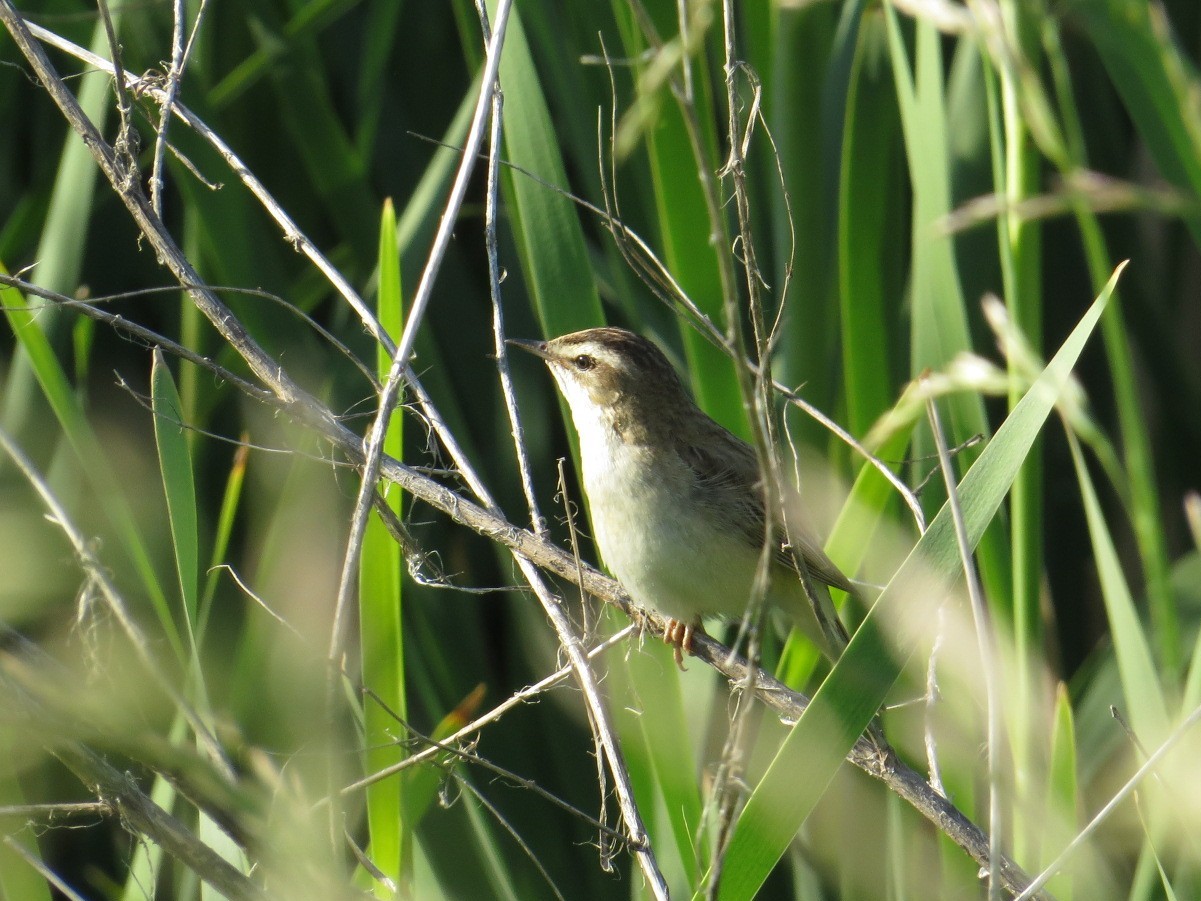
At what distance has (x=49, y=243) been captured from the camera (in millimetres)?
2691

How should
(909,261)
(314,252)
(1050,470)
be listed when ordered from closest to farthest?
(314,252), (909,261), (1050,470)

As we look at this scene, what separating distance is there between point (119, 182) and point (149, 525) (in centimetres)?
99

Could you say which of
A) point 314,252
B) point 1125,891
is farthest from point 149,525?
point 1125,891

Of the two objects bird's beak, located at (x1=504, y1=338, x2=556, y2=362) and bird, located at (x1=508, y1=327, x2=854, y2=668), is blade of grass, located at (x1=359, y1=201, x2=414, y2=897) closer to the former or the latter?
bird, located at (x1=508, y1=327, x2=854, y2=668)

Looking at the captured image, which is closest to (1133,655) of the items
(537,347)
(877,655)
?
(877,655)

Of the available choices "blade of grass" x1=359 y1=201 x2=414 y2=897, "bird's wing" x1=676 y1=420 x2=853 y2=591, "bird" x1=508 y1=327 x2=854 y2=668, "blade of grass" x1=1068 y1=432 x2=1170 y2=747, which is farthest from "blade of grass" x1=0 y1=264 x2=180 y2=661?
"blade of grass" x1=1068 y1=432 x2=1170 y2=747

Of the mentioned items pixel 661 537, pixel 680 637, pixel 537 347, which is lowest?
pixel 680 637

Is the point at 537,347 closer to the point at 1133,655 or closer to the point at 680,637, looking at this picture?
the point at 680,637

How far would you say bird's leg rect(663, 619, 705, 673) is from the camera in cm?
262

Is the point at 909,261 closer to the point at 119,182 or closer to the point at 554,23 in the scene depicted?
the point at 554,23

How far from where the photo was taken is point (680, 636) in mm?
2719

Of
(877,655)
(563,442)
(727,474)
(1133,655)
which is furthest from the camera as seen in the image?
(563,442)

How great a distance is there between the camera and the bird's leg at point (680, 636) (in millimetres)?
2617

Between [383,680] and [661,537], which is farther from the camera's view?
[661,537]
